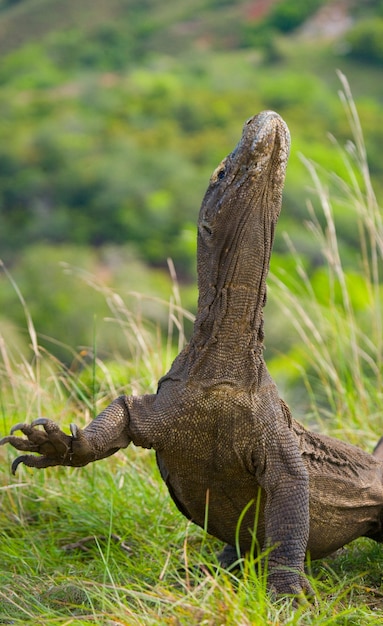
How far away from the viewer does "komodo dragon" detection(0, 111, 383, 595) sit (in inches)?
136

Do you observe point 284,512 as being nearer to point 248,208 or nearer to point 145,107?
point 248,208

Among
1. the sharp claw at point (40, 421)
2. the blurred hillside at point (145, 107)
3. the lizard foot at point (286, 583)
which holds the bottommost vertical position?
the lizard foot at point (286, 583)

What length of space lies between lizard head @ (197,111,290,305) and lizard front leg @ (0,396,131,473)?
0.53m

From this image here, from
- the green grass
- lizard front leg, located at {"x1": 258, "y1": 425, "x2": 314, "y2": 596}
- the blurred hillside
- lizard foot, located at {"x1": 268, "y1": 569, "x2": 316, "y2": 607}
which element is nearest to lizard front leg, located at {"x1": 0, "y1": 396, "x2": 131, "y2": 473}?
the green grass

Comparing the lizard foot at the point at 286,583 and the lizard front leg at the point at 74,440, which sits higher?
the lizard front leg at the point at 74,440

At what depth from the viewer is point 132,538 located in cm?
438

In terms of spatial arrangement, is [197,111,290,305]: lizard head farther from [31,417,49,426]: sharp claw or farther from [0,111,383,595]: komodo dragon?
[31,417,49,426]: sharp claw

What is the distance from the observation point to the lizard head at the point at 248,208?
11.3 ft

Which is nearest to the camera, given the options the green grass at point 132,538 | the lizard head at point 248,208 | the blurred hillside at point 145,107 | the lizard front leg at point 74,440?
the green grass at point 132,538

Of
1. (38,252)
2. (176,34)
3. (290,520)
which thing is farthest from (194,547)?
(176,34)

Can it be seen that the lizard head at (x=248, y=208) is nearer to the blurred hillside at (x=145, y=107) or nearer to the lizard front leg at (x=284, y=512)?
the lizard front leg at (x=284, y=512)

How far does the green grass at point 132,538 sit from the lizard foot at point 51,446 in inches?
15.2

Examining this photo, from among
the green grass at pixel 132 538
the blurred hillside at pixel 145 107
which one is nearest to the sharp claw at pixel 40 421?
the green grass at pixel 132 538

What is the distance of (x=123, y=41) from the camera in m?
36.4
